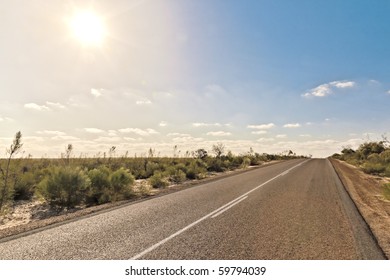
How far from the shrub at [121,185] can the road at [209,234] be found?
2710 mm

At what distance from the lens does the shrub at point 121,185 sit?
12566mm

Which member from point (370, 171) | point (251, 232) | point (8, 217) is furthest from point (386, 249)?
point (370, 171)

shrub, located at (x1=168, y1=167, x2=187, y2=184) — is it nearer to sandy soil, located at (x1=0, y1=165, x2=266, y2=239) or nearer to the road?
sandy soil, located at (x1=0, y1=165, x2=266, y2=239)

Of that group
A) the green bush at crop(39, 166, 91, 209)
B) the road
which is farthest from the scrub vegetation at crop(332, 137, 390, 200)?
the green bush at crop(39, 166, 91, 209)

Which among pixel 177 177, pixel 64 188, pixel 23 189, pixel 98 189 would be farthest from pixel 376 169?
pixel 23 189

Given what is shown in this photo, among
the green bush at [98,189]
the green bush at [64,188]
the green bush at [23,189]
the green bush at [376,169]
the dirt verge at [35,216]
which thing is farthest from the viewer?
the green bush at [376,169]

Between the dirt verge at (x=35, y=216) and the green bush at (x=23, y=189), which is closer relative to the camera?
the dirt verge at (x=35, y=216)

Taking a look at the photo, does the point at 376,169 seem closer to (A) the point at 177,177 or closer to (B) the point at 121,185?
(A) the point at 177,177

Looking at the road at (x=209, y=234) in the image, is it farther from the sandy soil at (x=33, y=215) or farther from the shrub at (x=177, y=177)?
the shrub at (x=177, y=177)

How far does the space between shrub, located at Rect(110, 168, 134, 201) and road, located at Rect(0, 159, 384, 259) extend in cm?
271

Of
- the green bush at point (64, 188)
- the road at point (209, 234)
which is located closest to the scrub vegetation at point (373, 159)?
the road at point (209, 234)

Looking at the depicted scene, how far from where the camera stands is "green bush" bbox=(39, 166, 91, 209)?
11266mm

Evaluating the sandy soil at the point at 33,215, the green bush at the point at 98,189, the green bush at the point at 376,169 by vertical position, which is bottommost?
the sandy soil at the point at 33,215

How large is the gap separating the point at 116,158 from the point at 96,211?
20.7 m
